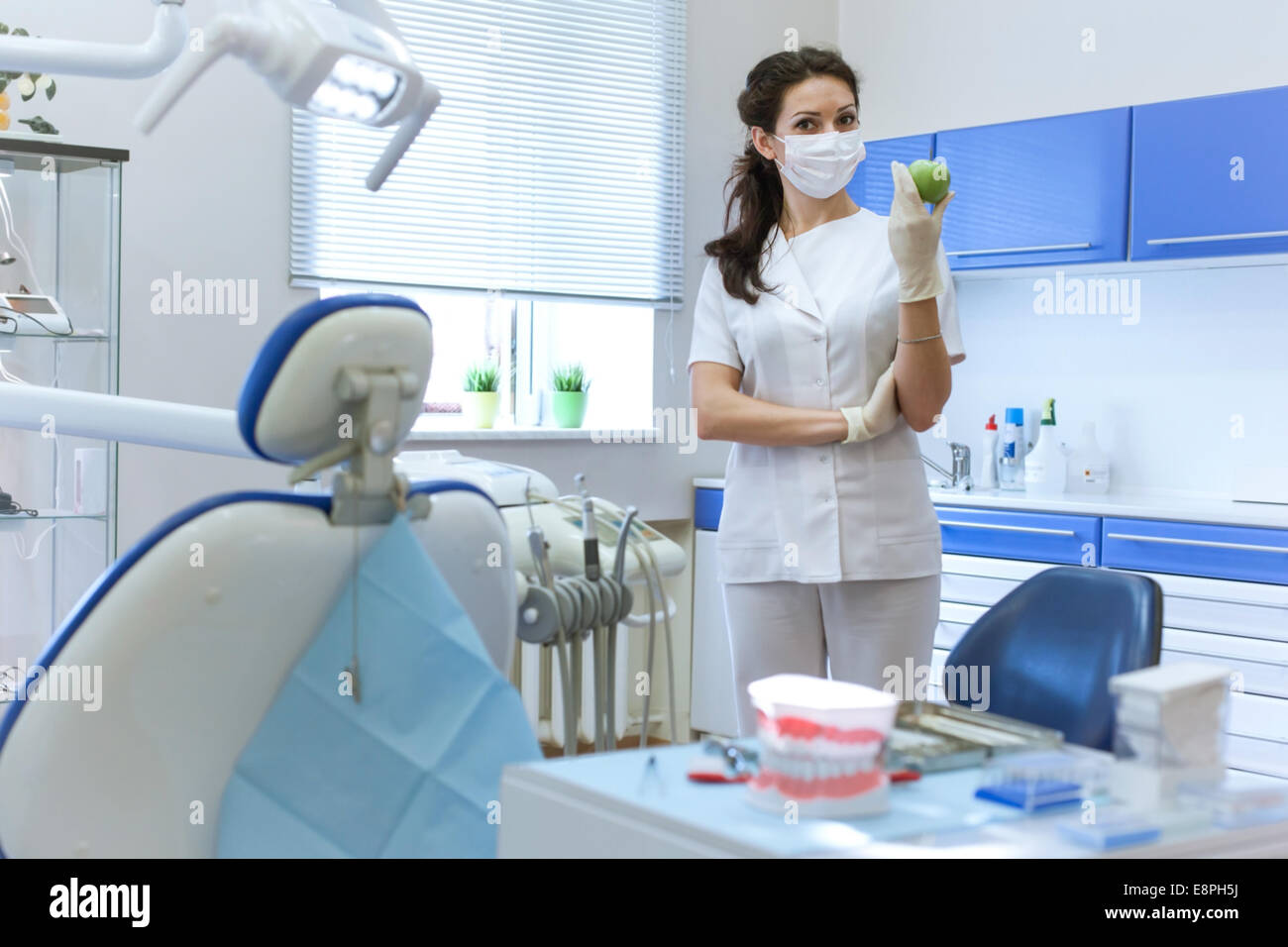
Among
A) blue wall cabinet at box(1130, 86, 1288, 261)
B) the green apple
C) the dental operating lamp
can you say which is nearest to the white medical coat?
the green apple

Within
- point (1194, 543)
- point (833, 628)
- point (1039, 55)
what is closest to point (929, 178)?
point (833, 628)

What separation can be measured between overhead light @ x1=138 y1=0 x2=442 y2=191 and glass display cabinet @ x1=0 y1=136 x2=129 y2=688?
177 cm

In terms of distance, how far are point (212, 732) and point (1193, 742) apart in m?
0.89

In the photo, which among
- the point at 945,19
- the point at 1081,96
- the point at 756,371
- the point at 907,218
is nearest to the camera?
the point at 907,218

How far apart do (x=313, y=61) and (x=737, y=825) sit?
66cm

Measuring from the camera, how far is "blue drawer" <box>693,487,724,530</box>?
3.94m

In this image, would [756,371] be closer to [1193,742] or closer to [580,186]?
[1193,742]

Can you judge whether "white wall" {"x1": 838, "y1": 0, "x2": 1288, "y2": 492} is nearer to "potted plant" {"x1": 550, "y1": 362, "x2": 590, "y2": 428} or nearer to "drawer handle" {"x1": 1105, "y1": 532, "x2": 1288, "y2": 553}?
"drawer handle" {"x1": 1105, "y1": 532, "x2": 1288, "y2": 553}

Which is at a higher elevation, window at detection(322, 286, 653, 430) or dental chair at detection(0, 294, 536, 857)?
window at detection(322, 286, 653, 430)

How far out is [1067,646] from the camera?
181 cm

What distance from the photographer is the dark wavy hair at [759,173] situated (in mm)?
2199

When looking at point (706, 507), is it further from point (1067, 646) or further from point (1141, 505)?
point (1067, 646)
